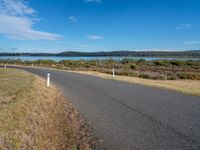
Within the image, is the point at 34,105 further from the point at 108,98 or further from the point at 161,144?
the point at 161,144

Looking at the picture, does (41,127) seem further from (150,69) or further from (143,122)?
(150,69)

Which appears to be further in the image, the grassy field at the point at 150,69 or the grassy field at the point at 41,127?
the grassy field at the point at 150,69

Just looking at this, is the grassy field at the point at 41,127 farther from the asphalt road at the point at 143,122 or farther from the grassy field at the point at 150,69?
the grassy field at the point at 150,69

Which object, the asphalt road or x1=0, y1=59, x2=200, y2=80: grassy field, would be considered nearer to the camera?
the asphalt road

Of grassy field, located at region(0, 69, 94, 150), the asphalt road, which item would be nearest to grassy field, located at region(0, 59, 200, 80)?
the asphalt road

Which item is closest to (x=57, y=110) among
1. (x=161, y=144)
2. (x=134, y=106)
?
(x=134, y=106)

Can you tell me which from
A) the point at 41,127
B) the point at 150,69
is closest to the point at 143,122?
the point at 41,127

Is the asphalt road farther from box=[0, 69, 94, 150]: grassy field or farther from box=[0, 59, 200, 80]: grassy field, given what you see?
box=[0, 59, 200, 80]: grassy field

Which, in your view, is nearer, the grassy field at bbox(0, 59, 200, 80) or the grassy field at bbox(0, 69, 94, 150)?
the grassy field at bbox(0, 69, 94, 150)

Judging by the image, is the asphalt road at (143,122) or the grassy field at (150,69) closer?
the asphalt road at (143,122)

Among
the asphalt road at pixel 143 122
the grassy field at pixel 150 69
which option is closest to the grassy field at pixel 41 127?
the asphalt road at pixel 143 122

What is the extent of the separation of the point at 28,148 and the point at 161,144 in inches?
121

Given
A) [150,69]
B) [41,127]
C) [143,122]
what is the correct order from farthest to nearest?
[150,69]
[143,122]
[41,127]

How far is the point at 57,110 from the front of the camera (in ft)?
33.6
